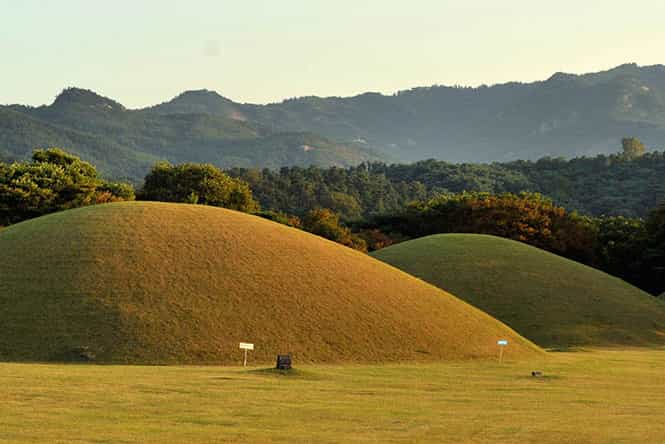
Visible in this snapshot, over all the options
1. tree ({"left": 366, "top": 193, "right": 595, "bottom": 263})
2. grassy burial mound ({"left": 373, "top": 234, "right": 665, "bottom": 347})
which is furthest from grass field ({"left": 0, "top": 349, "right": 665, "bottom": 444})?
tree ({"left": 366, "top": 193, "right": 595, "bottom": 263})

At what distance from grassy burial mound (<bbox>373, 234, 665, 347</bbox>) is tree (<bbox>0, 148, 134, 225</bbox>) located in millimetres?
25235

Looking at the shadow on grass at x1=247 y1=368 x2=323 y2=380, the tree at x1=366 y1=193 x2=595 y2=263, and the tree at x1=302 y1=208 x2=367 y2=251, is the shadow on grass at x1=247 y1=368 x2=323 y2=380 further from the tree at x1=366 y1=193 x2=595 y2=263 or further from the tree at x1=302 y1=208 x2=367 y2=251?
the tree at x1=366 y1=193 x2=595 y2=263

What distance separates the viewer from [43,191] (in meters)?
70.1

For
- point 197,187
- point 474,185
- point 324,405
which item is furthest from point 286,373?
point 474,185

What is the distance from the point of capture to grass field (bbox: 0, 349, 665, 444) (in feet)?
57.0

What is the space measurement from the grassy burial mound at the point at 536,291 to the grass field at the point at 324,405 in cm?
2025

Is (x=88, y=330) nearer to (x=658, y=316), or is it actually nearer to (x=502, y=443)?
(x=502, y=443)

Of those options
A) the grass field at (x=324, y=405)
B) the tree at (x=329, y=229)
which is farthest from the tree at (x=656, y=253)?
the grass field at (x=324, y=405)

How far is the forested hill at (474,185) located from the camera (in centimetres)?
15050

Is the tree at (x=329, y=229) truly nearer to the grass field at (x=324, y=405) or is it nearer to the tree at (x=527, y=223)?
the tree at (x=527, y=223)

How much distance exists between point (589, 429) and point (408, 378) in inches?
400

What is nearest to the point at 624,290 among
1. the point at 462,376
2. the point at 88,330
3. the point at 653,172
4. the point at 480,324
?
the point at 480,324

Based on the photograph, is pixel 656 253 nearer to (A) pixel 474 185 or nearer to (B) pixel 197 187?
(B) pixel 197 187

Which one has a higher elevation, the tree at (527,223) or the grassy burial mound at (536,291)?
the tree at (527,223)
